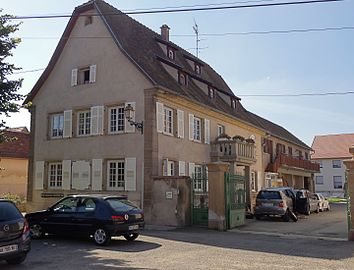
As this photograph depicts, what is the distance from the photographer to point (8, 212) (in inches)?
365

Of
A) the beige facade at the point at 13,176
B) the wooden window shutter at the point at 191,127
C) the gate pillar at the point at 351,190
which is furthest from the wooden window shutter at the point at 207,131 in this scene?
the beige facade at the point at 13,176

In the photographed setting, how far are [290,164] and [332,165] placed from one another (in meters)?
31.9

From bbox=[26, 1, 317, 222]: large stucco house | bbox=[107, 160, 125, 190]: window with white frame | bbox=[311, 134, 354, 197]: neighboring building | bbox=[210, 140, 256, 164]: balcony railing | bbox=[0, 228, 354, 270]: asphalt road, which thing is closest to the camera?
bbox=[0, 228, 354, 270]: asphalt road

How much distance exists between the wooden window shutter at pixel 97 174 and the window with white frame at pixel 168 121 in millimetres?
3576

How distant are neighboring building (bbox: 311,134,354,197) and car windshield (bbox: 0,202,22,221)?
6264 centimetres

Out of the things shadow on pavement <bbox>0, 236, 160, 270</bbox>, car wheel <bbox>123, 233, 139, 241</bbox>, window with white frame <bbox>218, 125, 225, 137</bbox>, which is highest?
window with white frame <bbox>218, 125, 225, 137</bbox>

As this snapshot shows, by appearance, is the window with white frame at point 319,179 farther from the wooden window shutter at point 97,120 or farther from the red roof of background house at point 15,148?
the wooden window shutter at point 97,120

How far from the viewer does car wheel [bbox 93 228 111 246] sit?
12.2 m

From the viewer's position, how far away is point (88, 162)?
21422mm

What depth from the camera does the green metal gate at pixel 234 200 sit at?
1673 cm

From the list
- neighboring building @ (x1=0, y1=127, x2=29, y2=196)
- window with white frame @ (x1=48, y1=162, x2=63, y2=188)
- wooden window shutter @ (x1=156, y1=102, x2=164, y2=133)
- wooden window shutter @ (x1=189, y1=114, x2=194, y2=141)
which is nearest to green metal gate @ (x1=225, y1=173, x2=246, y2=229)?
wooden window shutter @ (x1=156, y1=102, x2=164, y2=133)

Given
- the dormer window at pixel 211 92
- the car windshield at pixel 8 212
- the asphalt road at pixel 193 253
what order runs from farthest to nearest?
1. the dormer window at pixel 211 92
2. the asphalt road at pixel 193 253
3. the car windshield at pixel 8 212

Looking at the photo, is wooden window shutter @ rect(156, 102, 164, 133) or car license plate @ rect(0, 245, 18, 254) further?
wooden window shutter @ rect(156, 102, 164, 133)

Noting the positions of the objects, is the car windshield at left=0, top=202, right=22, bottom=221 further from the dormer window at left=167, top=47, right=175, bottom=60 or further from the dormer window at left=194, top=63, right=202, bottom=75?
the dormer window at left=194, top=63, right=202, bottom=75
